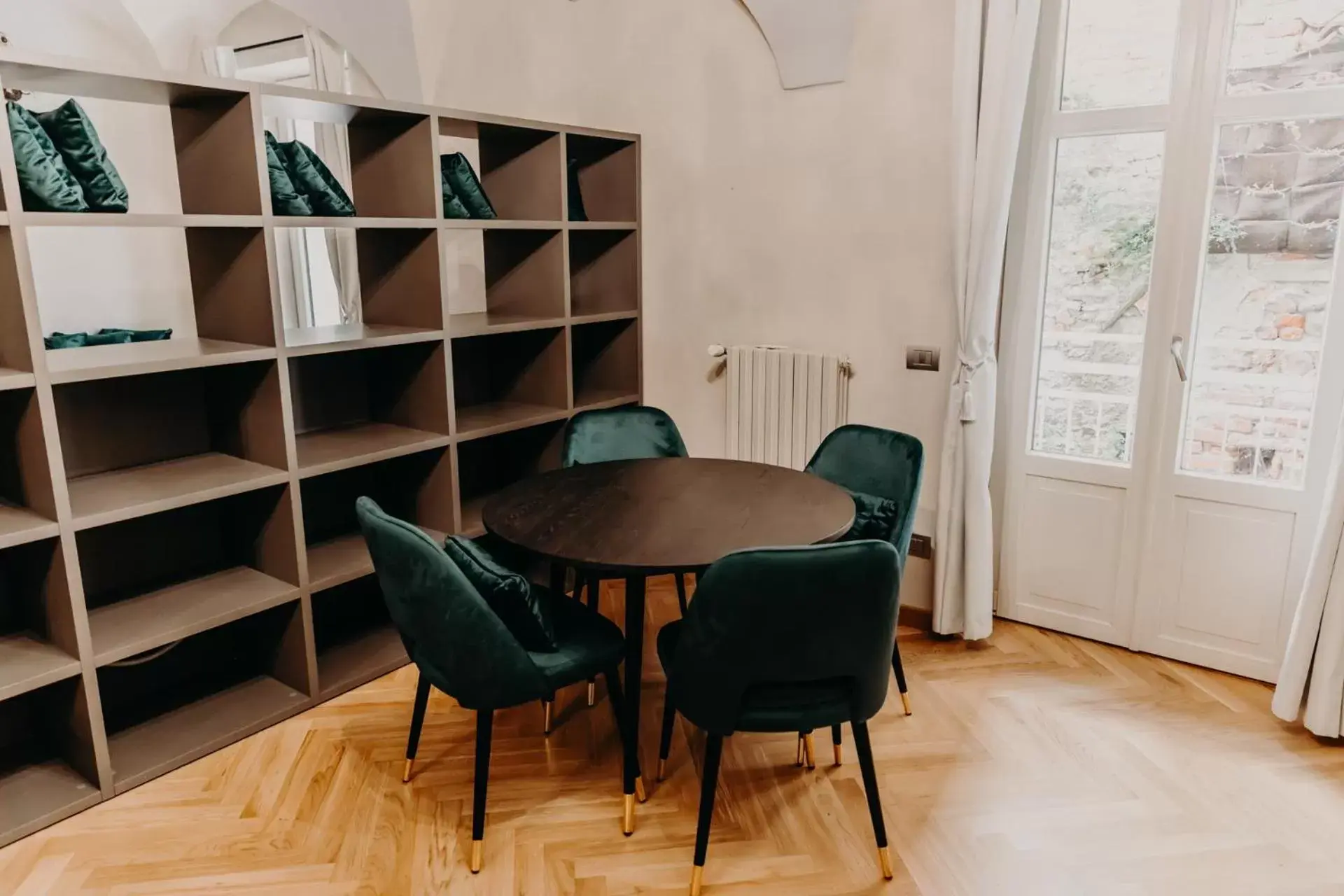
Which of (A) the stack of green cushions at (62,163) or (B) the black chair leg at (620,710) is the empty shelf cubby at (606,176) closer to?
(A) the stack of green cushions at (62,163)

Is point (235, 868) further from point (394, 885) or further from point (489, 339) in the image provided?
point (489, 339)

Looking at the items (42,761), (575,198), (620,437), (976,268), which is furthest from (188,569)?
(976,268)

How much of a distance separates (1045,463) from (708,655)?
1.87 metres

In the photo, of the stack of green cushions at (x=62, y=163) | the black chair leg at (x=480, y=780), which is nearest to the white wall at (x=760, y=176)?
the black chair leg at (x=480, y=780)

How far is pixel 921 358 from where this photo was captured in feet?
10.6

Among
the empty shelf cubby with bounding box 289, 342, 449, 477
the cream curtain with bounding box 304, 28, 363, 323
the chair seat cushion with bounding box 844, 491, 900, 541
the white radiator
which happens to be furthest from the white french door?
the cream curtain with bounding box 304, 28, 363, 323

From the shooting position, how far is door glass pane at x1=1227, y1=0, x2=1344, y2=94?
8.35ft

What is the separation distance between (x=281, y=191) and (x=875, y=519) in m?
2.02

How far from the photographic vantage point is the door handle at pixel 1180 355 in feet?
9.45

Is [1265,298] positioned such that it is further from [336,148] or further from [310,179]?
[336,148]

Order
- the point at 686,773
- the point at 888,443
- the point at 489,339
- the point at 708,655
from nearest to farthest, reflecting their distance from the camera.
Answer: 1. the point at 708,655
2. the point at 686,773
3. the point at 888,443
4. the point at 489,339

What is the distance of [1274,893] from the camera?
2.00m

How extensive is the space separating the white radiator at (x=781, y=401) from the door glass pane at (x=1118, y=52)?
1.21 meters

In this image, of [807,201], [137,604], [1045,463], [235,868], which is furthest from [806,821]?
[807,201]
